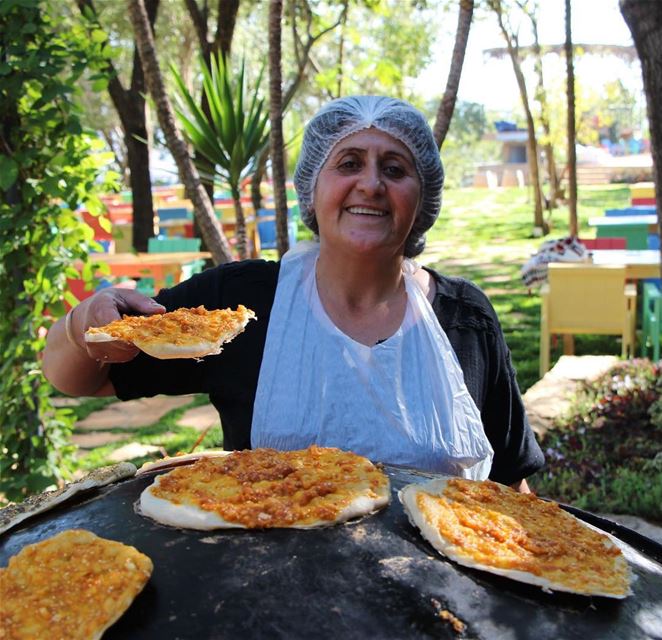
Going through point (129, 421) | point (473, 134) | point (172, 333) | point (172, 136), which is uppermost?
point (473, 134)

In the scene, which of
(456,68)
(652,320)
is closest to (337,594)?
(456,68)

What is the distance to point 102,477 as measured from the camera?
176cm

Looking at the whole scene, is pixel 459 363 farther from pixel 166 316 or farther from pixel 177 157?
pixel 177 157

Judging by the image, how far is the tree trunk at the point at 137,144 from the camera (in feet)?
34.3

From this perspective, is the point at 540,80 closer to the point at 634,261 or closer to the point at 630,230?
the point at 630,230

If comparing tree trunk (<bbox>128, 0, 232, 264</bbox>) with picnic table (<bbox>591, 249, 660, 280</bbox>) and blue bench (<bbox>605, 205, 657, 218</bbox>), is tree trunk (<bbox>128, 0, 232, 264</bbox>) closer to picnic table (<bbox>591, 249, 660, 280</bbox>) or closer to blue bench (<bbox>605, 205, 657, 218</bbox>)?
picnic table (<bbox>591, 249, 660, 280</bbox>)

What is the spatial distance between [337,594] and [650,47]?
390 centimetres

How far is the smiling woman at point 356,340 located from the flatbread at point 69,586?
1.95 feet

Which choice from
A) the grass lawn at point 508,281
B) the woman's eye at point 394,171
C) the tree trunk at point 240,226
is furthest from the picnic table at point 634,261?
the woman's eye at point 394,171

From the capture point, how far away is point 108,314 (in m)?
1.90

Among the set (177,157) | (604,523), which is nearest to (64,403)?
(177,157)

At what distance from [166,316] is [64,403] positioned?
541 centimetres

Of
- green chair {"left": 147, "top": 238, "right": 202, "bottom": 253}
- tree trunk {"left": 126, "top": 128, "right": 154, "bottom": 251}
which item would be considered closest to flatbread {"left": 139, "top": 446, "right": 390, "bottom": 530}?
green chair {"left": 147, "top": 238, "right": 202, "bottom": 253}

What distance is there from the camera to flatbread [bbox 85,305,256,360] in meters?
1.71
